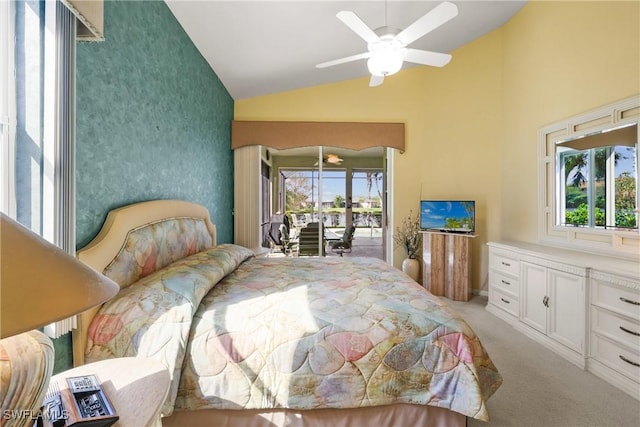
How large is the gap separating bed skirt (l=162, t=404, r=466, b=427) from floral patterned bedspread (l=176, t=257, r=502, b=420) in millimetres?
73

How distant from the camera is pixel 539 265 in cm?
264

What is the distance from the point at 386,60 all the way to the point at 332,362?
1.98m

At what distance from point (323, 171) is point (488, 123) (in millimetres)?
2336

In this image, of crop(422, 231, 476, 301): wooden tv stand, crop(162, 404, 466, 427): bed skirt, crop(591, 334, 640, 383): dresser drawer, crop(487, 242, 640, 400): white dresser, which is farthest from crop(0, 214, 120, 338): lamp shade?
crop(422, 231, 476, 301): wooden tv stand

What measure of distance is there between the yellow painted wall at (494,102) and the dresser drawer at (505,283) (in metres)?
0.58

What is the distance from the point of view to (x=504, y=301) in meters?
3.15

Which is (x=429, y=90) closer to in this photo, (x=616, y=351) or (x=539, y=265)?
(x=539, y=265)

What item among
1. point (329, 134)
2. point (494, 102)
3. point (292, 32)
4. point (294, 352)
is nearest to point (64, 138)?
point (294, 352)

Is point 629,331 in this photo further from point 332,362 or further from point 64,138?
point 64,138

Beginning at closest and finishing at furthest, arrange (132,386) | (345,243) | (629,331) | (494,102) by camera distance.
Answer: (132,386) → (629,331) → (494,102) → (345,243)

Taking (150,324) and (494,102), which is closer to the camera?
(150,324)

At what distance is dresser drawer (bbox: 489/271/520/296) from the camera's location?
2971mm

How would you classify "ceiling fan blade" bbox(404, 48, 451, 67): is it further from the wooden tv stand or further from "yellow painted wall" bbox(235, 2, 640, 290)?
the wooden tv stand

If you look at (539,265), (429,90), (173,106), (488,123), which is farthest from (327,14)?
(539,265)
